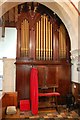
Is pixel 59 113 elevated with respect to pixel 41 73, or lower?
lower

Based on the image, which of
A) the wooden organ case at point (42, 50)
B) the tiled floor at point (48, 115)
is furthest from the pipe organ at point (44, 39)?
the tiled floor at point (48, 115)

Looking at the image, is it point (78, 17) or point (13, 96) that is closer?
point (13, 96)

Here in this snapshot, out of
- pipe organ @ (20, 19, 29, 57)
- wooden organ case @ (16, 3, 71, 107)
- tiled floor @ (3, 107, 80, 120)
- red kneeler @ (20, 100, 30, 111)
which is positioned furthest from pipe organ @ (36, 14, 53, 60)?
tiled floor @ (3, 107, 80, 120)

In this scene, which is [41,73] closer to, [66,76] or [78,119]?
[66,76]

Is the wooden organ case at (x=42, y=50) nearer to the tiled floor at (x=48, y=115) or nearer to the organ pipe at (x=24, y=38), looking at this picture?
the organ pipe at (x=24, y=38)

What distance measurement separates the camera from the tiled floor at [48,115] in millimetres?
5406

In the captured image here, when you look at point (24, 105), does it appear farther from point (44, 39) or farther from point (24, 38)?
point (44, 39)

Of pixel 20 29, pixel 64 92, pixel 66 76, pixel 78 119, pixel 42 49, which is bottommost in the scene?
pixel 78 119

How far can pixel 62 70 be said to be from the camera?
7258 mm

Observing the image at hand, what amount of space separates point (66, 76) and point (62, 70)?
0.27m

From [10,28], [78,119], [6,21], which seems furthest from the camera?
[10,28]

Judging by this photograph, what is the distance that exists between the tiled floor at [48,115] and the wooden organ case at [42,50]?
90 centimetres

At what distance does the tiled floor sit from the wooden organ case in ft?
2.95

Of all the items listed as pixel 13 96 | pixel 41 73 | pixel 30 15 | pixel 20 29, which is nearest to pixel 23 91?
pixel 41 73
